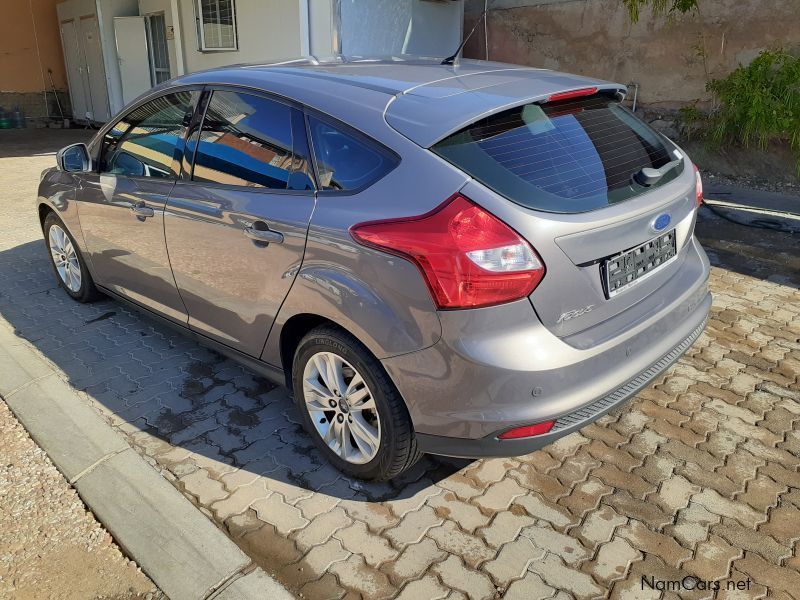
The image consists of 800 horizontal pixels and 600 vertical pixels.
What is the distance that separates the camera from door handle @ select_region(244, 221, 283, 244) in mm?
2660

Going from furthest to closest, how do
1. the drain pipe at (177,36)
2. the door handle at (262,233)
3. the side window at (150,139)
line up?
1. the drain pipe at (177,36)
2. the side window at (150,139)
3. the door handle at (262,233)

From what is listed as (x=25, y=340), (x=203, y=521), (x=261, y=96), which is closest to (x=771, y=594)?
(x=203, y=521)

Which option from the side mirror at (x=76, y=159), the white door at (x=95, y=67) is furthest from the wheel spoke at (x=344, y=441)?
the white door at (x=95, y=67)

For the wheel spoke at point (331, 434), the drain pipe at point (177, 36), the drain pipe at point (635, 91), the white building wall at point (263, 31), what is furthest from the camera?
the drain pipe at point (177, 36)

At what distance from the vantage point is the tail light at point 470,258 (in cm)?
212

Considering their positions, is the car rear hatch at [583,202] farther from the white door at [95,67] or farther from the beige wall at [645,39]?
the white door at [95,67]

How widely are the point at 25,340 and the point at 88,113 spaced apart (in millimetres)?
12558

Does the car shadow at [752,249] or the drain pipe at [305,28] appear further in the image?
the drain pipe at [305,28]

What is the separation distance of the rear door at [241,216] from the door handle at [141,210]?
0.20 m

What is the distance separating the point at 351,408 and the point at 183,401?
4.15ft

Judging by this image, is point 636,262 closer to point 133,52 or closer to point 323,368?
point 323,368

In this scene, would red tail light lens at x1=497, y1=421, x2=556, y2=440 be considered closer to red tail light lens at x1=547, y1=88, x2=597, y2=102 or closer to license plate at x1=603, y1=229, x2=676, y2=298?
license plate at x1=603, y1=229, x2=676, y2=298

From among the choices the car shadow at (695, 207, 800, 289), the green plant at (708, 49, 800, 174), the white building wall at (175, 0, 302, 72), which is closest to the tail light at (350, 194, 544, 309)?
the car shadow at (695, 207, 800, 289)

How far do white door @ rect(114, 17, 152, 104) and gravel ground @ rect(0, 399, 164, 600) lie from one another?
11639 millimetres
